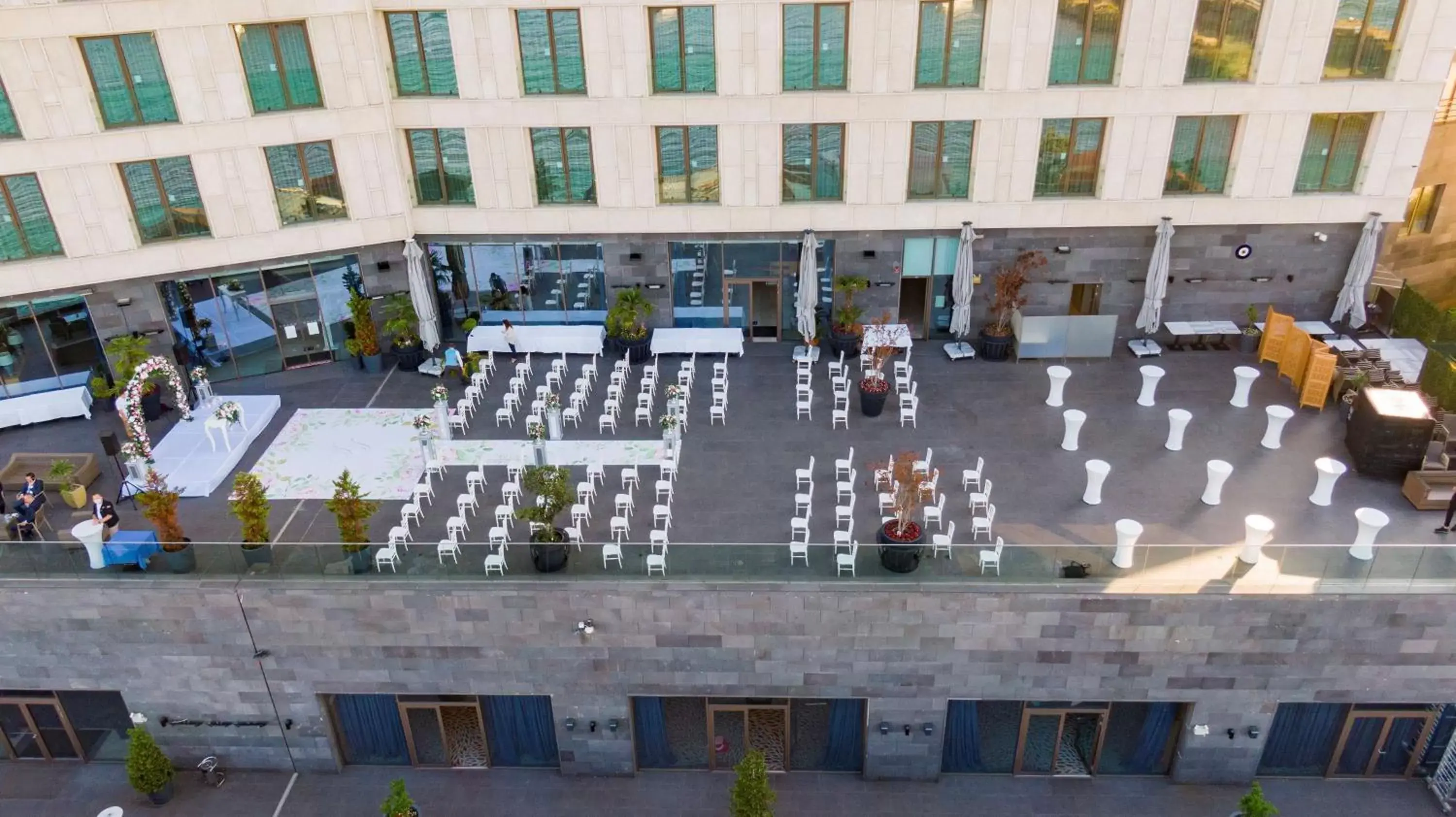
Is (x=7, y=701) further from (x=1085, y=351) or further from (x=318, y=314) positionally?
(x=1085, y=351)

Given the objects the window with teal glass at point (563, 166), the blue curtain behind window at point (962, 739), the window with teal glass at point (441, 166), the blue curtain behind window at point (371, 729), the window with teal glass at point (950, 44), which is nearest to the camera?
the blue curtain behind window at point (962, 739)

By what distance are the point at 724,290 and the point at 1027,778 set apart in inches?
579

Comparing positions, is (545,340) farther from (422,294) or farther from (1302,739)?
(1302,739)

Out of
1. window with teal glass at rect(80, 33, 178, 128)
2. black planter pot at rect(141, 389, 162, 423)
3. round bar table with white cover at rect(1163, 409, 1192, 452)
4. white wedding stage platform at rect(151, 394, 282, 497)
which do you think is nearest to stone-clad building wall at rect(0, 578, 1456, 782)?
white wedding stage platform at rect(151, 394, 282, 497)

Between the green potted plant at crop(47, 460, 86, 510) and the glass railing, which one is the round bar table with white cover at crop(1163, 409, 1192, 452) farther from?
the green potted plant at crop(47, 460, 86, 510)

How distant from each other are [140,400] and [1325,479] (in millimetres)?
25964

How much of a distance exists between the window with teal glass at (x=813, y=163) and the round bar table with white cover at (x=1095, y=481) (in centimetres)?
1017

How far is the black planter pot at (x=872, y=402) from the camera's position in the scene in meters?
23.9

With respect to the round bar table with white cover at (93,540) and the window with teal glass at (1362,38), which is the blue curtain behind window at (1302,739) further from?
the round bar table with white cover at (93,540)

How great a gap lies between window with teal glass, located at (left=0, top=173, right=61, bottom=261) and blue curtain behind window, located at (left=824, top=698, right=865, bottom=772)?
69.5 ft

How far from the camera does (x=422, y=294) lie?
26.7 metres

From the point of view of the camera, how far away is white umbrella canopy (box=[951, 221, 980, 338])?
26.1m

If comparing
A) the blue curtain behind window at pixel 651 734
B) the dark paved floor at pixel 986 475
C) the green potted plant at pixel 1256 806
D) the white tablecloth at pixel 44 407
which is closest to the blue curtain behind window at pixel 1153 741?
the green potted plant at pixel 1256 806

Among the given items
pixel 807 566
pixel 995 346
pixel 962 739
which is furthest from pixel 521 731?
pixel 995 346
